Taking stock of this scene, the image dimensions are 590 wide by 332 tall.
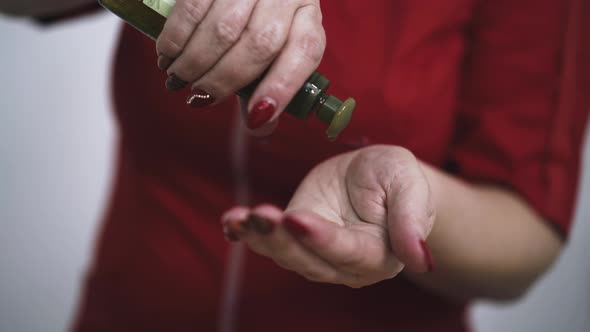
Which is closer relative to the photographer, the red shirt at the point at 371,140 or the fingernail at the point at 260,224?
the fingernail at the point at 260,224

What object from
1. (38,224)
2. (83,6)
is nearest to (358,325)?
(83,6)

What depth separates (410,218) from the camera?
9.0 inches

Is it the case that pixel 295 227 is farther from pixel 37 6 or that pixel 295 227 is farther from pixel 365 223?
pixel 37 6

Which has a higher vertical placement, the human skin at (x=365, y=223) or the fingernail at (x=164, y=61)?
the fingernail at (x=164, y=61)

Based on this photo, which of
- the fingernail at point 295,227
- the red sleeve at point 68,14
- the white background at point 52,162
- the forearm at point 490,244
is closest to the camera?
the fingernail at point 295,227

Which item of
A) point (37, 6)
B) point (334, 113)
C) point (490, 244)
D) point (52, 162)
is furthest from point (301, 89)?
point (52, 162)

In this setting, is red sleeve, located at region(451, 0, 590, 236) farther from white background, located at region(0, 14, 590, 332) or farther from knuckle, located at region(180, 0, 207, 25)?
white background, located at region(0, 14, 590, 332)

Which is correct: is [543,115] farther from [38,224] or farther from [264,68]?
[38,224]

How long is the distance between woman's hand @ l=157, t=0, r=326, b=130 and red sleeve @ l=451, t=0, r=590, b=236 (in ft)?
0.90

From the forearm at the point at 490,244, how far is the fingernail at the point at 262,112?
199mm

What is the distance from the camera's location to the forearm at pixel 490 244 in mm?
403

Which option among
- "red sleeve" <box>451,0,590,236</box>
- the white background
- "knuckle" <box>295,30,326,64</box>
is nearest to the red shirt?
"red sleeve" <box>451,0,590,236</box>

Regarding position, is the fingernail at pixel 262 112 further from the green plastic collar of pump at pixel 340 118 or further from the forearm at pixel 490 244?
the forearm at pixel 490 244

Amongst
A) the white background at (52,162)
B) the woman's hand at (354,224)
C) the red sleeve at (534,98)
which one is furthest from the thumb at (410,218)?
the white background at (52,162)
